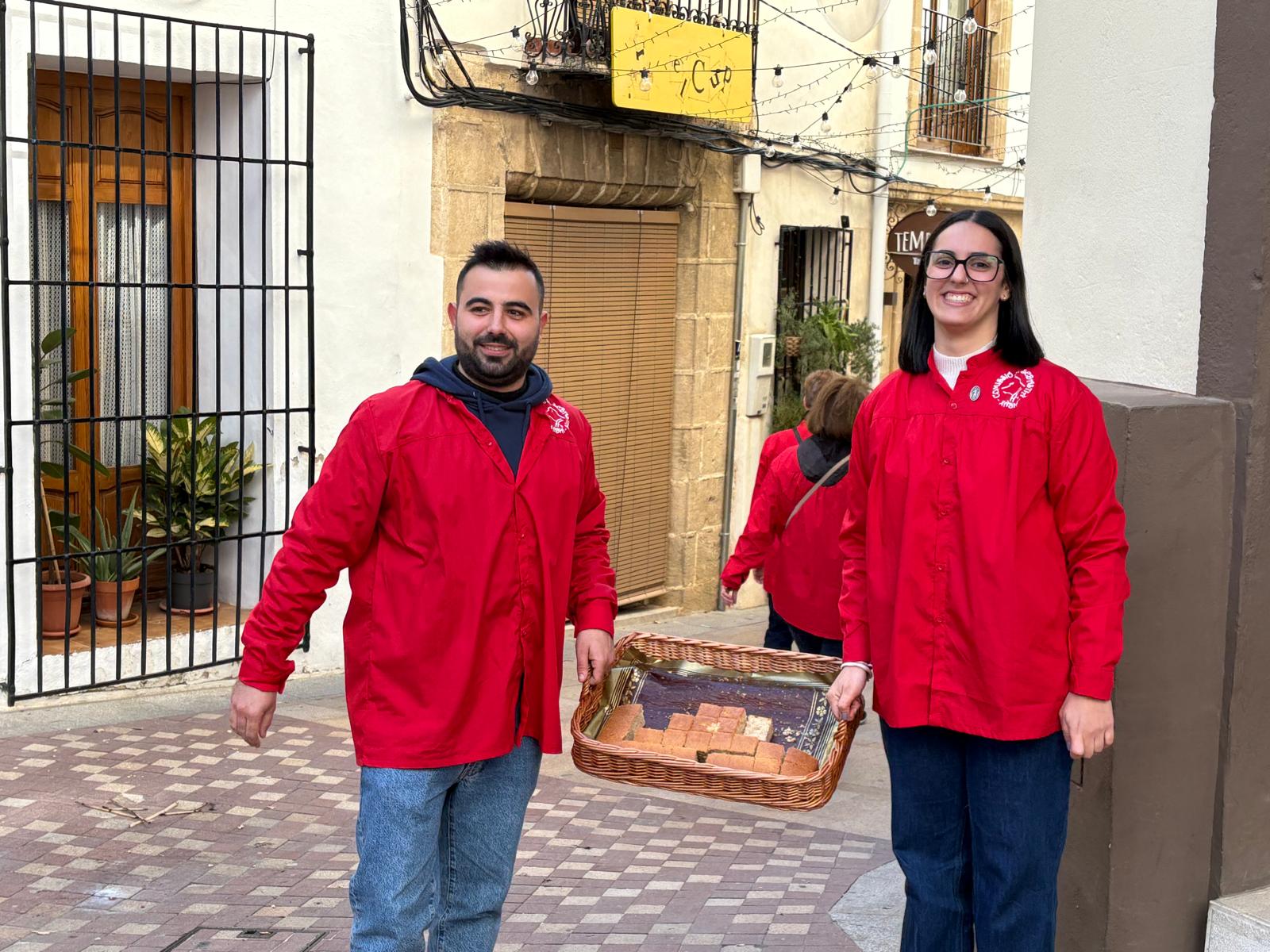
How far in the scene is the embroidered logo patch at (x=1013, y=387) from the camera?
304 centimetres

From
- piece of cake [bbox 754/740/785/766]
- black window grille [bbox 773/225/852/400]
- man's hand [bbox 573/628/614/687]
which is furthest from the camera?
black window grille [bbox 773/225/852/400]

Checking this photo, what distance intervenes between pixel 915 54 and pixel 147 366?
8233mm

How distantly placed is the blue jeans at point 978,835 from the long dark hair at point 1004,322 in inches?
29.4

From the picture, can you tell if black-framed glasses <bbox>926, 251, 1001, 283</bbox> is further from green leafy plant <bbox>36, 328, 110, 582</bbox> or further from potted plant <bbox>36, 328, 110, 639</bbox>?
potted plant <bbox>36, 328, 110, 639</bbox>

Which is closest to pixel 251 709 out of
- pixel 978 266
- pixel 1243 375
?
pixel 978 266

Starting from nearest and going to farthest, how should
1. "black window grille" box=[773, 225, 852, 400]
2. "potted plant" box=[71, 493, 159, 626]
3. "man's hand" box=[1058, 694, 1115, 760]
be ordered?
1. "man's hand" box=[1058, 694, 1115, 760]
2. "potted plant" box=[71, 493, 159, 626]
3. "black window grille" box=[773, 225, 852, 400]

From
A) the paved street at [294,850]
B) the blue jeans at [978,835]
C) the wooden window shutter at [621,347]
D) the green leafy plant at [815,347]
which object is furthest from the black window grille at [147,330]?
the green leafy plant at [815,347]

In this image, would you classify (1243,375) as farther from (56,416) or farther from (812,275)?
(812,275)

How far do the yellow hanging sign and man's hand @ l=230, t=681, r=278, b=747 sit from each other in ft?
21.8

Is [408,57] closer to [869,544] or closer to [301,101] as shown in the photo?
[301,101]

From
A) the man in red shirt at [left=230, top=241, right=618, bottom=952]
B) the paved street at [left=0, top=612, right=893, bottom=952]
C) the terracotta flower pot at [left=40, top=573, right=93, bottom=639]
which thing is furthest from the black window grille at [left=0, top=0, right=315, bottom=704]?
the man in red shirt at [left=230, top=241, right=618, bottom=952]

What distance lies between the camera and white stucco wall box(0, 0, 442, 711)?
302 inches

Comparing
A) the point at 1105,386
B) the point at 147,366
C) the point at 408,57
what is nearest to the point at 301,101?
the point at 408,57

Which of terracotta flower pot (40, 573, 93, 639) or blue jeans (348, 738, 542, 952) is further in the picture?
terracotta flower pot (40, 573, 93, 639)
